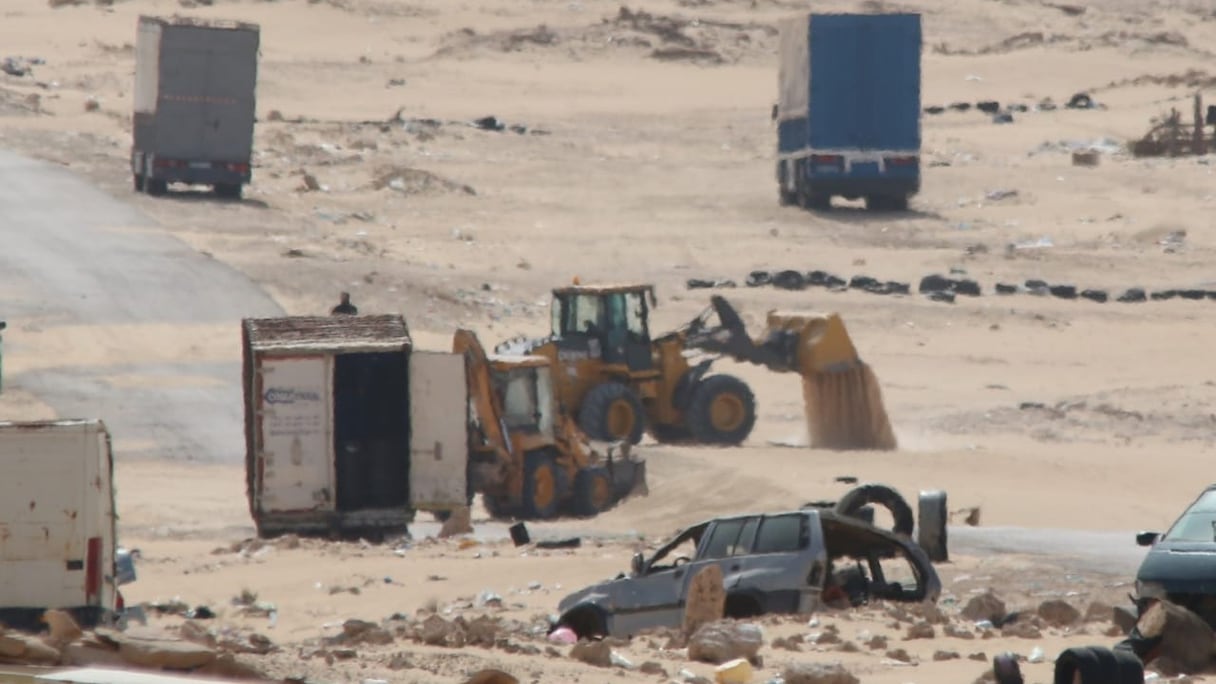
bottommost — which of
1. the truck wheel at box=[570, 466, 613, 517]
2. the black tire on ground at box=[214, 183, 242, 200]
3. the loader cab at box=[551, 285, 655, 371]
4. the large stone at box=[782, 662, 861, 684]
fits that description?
the truck wheel at box=[570, 466, 613, 517]

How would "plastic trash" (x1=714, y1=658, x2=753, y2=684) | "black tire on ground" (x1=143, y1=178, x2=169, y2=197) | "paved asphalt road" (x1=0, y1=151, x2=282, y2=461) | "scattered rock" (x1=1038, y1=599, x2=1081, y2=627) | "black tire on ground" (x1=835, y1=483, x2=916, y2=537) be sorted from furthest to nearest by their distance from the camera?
"black tire on ground" (x1=143, y1=178, x2=169, y2=197) → "paved asphalt road" (x1=0, y1=151, x2=282, y2=461) → "black tire on ground" (x1=835, y1=483, x2=916, y2=537) → "scattered rock" (x1=1038, y1=599, x2=1081, y2=627) → "plastic trash" (x1=714, y1=658, x2=753, y2=684)

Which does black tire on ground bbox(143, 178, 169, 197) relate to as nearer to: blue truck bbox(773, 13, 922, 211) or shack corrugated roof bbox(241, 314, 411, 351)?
blue truck bbox(773, 13, 922, 211)

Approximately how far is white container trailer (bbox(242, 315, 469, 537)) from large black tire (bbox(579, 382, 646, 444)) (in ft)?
13.9

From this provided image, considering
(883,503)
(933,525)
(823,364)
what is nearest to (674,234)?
(823,364)

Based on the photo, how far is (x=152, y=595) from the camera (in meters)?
19.1

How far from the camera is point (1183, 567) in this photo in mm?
13883

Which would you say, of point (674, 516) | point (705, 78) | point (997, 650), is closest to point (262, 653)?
point (997, 650)

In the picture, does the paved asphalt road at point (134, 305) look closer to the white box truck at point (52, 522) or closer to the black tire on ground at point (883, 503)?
the black tire on ground at point (883, 503)

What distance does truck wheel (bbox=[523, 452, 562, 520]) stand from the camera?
963 inches

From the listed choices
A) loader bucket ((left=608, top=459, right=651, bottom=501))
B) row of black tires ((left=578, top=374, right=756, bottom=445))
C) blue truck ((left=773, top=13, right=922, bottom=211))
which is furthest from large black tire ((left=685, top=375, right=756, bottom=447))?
blue truck ((left=773, top=13, right=922, bottom=211))

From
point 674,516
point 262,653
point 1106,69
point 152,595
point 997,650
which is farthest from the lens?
point 1106,69

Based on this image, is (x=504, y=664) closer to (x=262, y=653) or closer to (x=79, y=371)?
(x=262, y=653)

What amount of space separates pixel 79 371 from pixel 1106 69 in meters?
48.3

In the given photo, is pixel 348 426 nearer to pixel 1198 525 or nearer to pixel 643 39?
pixel 1198 525
